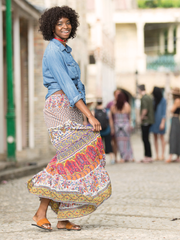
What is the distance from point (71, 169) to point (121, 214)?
1406mm

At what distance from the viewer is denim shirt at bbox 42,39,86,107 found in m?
4.45

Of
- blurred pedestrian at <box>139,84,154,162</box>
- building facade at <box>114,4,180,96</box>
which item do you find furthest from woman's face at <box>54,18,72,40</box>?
building facade at <box>114,4,180,96</box>

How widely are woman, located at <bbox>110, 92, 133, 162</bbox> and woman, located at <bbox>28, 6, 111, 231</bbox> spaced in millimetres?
8166

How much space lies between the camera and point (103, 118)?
12.2m

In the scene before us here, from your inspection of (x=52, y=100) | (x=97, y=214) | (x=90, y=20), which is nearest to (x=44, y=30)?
(x=52, y=100)

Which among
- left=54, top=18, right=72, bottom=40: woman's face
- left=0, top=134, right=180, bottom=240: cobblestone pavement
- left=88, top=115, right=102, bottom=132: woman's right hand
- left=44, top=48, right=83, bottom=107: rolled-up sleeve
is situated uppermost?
left=54, top=18, right=72, bottom=40: woman's face

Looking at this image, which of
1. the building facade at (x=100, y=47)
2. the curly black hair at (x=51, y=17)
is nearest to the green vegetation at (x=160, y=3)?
the building facade at (x=100, y=47)

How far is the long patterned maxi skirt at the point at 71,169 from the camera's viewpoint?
4.40 meters

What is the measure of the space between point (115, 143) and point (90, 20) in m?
19.5

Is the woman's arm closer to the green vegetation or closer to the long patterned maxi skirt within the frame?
the long patterned maxi skirt

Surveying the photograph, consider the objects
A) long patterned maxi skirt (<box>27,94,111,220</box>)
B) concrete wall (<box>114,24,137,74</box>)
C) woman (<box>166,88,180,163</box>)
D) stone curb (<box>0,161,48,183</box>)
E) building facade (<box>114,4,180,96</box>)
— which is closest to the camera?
long patterned maxi skirt (<box>27,94,111,220</box>)

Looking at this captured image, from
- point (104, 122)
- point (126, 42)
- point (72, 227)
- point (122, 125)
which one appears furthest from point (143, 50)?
point (72, 227)

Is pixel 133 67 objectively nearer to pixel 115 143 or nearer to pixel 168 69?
pixel 168 69

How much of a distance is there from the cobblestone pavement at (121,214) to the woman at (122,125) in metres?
3.84
